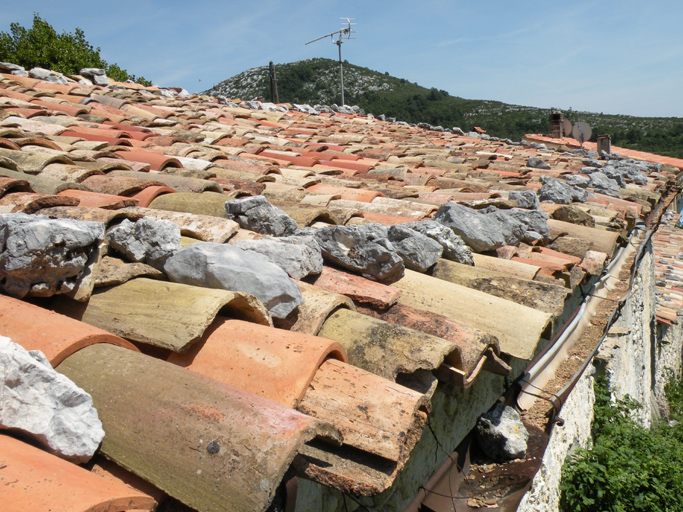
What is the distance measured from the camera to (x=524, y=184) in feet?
18.5

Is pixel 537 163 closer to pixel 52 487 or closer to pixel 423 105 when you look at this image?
pixel 52 487

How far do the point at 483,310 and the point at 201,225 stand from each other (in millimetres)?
1299

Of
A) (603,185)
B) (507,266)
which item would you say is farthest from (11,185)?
(603,185)

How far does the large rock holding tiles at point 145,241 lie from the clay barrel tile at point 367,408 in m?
0.73

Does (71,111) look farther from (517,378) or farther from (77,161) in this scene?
(517,378)

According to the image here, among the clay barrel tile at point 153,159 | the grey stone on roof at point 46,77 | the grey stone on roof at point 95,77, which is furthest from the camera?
the grey stone on roof at point 95,77

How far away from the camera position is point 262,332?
1.49m

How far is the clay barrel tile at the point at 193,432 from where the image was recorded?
0.98 m

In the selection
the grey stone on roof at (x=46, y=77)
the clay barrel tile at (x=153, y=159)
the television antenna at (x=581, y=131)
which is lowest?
the clay barrel tile at (x=153, y=159)

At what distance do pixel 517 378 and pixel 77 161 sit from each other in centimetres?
304

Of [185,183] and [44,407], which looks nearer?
[44,407]

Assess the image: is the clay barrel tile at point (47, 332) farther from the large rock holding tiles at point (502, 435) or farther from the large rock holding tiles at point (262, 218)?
the large rock holding tiles at point (502, 435)

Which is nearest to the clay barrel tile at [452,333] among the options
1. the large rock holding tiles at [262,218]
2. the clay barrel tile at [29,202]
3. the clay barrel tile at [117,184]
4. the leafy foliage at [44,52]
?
the large rock holding tiles at [262,218]

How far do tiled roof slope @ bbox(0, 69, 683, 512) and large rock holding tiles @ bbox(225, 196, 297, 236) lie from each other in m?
0.08
